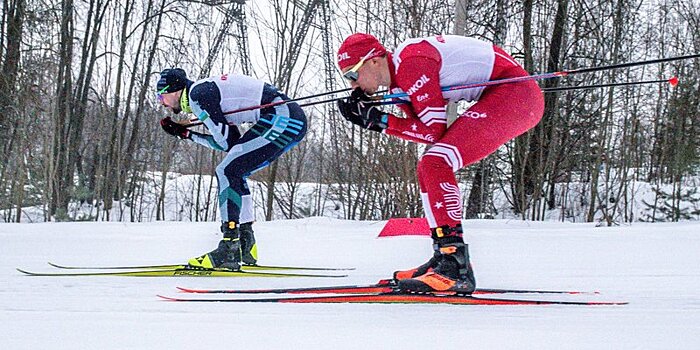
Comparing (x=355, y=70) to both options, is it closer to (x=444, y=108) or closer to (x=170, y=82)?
(x=444, y=108)

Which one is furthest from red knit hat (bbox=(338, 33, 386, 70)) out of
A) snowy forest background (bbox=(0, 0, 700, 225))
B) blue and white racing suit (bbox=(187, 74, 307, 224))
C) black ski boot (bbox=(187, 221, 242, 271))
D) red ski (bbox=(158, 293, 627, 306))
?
snowy forest background (bbox=(0, 0, 700, 225))

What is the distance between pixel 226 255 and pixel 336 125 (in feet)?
23.6

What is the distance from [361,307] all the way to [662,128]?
41.1 ft

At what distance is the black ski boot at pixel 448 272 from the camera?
2.47 m

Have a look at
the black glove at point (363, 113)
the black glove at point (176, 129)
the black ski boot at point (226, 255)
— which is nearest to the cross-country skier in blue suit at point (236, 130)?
the black ski boot at point (226, 255)

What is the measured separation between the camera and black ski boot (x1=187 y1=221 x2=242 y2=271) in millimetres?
3637

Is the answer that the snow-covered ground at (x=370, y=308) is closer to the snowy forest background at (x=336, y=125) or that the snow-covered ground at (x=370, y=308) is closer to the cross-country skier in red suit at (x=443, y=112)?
the cross-country skier in red suit at (x=443, y=112)

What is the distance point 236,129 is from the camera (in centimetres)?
395

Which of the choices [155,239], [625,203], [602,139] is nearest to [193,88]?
[155,239]

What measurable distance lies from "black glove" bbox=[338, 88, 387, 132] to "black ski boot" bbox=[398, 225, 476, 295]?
58 centimetres

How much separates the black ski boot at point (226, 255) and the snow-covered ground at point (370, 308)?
0.22m

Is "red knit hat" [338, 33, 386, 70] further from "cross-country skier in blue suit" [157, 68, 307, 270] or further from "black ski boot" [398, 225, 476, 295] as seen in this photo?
"cross-country skier in blue suit" [157, 68, 307, 270]

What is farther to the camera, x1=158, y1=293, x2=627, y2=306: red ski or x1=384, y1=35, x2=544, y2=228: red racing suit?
x1=384, y1=35, x2=544, y2=228: red racing suit

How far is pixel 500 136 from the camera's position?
2666mm
